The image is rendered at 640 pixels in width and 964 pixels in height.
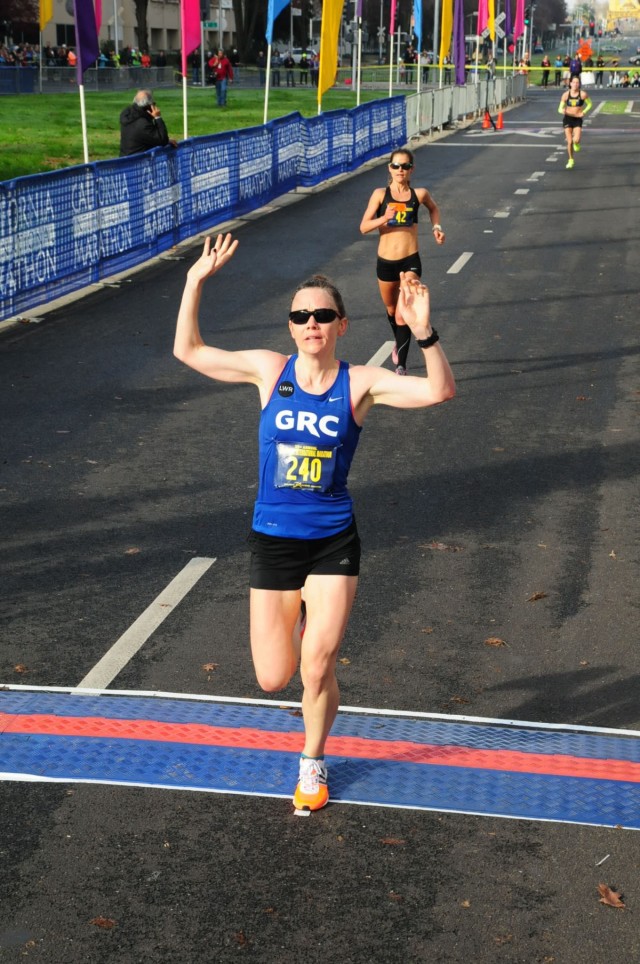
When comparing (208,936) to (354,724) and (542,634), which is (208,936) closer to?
(354,724)

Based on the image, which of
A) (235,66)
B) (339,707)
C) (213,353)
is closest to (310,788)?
(339,707)

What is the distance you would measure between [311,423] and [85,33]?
17.6 meters

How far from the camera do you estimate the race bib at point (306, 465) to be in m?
5.36

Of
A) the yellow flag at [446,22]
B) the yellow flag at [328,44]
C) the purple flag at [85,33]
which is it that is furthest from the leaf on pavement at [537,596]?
the yellow flag at [446,22]

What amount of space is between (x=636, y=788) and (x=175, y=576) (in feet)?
11.5

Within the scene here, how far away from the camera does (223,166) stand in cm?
2525

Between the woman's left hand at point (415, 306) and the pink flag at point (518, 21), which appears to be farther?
the pink flag at point (518, 21)

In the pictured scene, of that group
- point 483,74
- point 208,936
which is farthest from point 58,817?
point 483,74

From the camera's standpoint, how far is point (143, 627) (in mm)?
7414

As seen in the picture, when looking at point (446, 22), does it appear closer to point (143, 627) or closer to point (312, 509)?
point (143, 627)

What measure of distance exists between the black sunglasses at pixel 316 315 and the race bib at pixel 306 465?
49 centimetres

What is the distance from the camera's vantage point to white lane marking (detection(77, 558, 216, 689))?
6.73 meters

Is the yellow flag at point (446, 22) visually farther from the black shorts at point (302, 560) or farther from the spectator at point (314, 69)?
the black shorts at point (302, 560)

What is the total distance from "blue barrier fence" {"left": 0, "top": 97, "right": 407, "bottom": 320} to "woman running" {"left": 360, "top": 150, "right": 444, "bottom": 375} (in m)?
4.66
